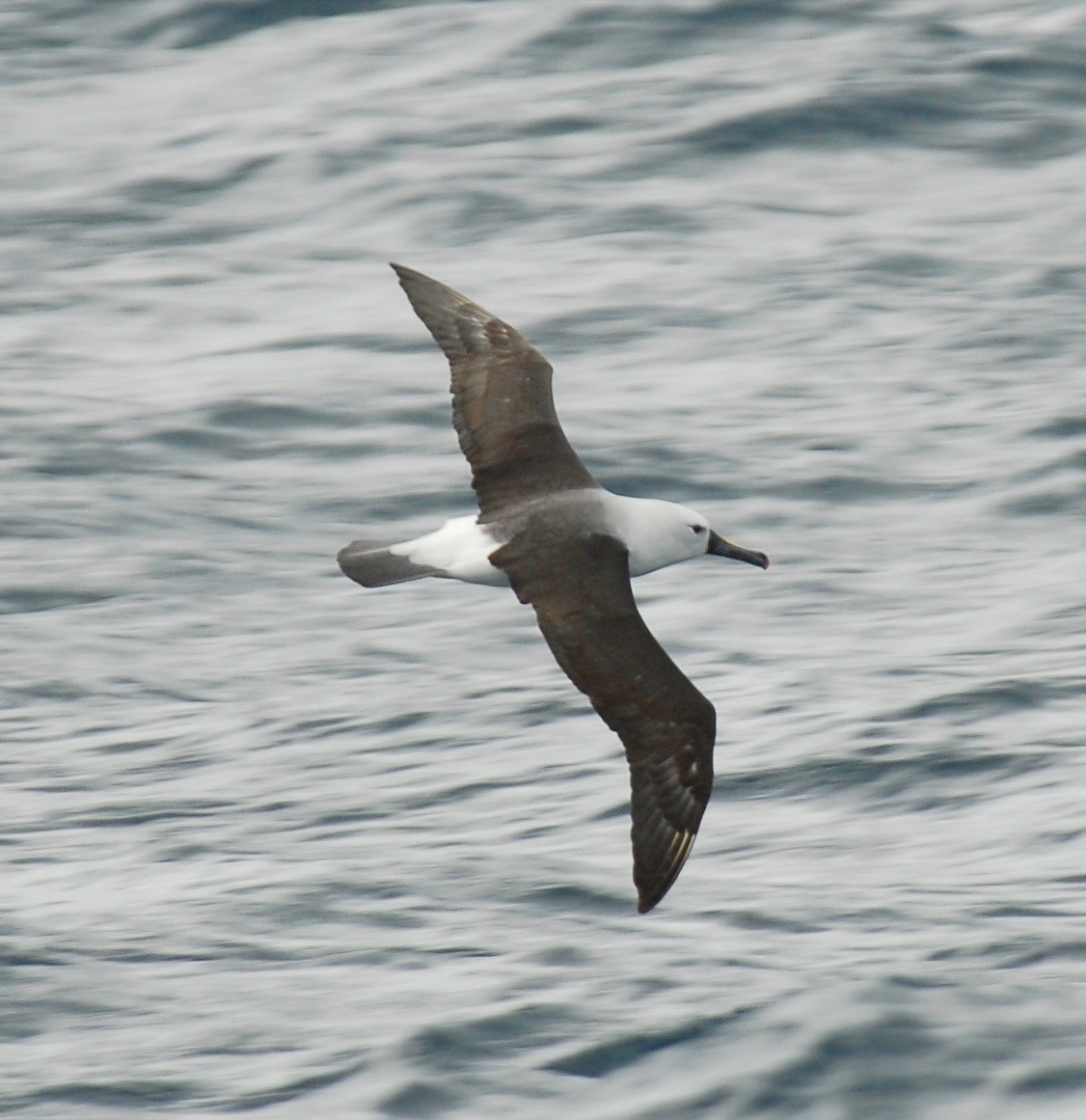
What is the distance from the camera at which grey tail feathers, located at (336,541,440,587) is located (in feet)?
31.3

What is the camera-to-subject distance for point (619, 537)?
957 centimetres

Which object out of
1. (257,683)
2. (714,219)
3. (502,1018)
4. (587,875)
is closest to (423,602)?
(257,683)

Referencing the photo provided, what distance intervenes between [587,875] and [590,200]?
870 cm

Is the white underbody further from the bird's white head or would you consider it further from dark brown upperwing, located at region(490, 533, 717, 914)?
dark brown upperwing, located at region(490, 533, 717, 914)

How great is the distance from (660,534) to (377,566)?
1.17 meters

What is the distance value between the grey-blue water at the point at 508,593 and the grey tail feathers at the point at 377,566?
105cm

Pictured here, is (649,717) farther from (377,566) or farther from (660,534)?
(377,566)

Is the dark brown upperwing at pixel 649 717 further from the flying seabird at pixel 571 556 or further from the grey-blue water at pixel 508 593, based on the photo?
the grey-blue water at pixel 508 593

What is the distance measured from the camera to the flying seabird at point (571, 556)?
8789 mm

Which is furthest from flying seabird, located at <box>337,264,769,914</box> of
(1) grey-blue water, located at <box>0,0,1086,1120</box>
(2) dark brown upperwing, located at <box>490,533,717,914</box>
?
(1) grey-blue water, located at <box>0,0,1086,1120</box>

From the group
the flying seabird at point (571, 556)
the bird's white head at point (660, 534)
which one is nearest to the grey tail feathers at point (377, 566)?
the flying seabird at point (571, 556)

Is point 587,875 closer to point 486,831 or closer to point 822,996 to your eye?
point 486,831

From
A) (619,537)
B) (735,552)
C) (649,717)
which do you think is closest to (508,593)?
(735,552)

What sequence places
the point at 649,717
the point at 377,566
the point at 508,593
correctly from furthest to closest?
the point at 508,593 < the point at 377,566 < the point at 649,717
